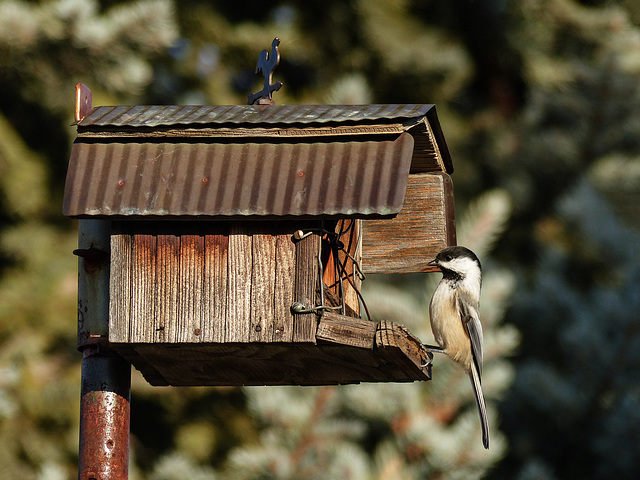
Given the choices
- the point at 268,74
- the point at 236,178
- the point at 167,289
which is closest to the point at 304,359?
the point at 167,289

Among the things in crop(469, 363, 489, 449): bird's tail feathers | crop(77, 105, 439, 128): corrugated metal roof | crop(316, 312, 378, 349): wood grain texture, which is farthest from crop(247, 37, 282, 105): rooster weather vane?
crop(469, 363, 489, 449): bird's tail feathers

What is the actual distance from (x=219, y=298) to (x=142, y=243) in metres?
0.30

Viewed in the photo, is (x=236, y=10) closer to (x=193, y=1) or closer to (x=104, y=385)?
(x=193, y=1)

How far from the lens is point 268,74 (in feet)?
11.9

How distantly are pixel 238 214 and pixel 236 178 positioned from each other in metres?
0.14

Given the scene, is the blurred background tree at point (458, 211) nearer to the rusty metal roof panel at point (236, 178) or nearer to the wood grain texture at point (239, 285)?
the wood grain texture at point (239, 285)

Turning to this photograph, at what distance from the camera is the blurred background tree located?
237 inches

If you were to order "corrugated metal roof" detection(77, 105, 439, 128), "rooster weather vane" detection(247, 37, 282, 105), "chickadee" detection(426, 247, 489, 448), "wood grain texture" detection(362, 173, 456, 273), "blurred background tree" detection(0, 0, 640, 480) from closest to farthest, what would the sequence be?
"corrugated metal roof" detection(77, 105, 439, 128) < "rooster weather vane" detection(247, 37, 282, 105) < "wood grain texture" detection(362, 173, 456, 273) < "chickadee" detection(426, 247, 489, 448) < "blurred background tree" detection(0, 0, 640, 480)

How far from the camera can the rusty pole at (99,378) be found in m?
3.22

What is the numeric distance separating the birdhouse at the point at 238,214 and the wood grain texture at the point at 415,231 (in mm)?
474

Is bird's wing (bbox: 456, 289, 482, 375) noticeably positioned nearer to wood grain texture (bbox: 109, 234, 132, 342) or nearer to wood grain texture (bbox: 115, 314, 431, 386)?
wood grain texture (bbox: 115, 314, 431, 386)

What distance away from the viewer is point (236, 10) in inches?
385


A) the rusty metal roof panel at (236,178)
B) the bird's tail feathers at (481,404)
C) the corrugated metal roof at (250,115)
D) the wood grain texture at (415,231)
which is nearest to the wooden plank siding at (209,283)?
the rusty metal roof panel at (236,178)

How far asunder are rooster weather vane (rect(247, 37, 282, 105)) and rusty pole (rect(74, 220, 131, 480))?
643 mm
